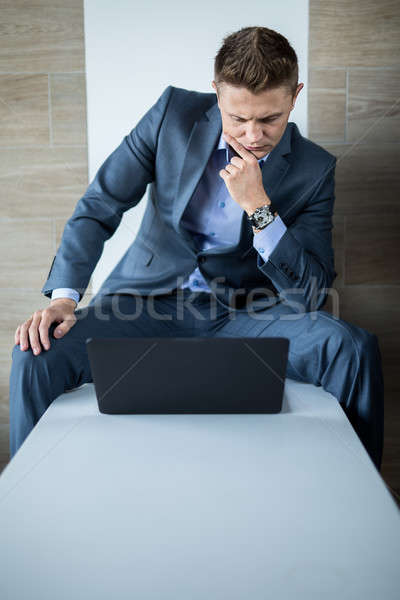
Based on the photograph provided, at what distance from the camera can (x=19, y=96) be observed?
6.31 feet

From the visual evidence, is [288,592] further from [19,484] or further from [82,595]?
[19,484]

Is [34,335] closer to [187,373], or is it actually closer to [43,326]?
[43,326]

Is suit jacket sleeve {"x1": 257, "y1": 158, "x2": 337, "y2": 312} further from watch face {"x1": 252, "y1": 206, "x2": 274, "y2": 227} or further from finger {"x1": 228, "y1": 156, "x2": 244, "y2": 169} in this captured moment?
finger {"x1": 228, "y1": 156, "x2": 244, "y2": 169}

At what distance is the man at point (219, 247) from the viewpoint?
1.36 m

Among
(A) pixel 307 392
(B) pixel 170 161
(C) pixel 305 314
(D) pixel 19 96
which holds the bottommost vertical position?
(A) pixel 307 392

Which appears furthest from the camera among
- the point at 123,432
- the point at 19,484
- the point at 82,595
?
the point at 123,432

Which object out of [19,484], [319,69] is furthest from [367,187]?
[19,484]

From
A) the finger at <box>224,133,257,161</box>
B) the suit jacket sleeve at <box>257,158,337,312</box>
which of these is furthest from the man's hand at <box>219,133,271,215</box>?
the suit jacket sleeve at <box>257,158,337,312</box>

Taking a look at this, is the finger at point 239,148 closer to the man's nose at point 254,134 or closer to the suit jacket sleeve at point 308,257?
the man's nose at point 254,134

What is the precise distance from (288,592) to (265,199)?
1.03 meters

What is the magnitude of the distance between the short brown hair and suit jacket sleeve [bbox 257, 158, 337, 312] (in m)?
0.37

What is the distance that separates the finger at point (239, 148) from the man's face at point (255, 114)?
0.04 ft

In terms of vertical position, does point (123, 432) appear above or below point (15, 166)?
below

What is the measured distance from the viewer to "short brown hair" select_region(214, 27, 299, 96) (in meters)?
1.34
